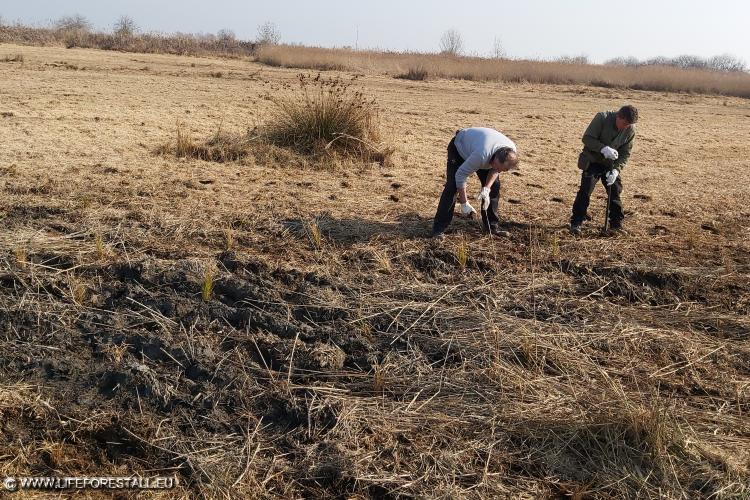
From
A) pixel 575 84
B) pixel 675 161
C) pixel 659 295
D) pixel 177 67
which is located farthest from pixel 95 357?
pixel 575 84

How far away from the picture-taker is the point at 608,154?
509 cm

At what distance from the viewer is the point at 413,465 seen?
279cm

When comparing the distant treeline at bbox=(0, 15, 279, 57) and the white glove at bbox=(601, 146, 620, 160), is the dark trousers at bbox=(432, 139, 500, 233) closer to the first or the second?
the white glove at bbox=(601, 146, 620, 160)

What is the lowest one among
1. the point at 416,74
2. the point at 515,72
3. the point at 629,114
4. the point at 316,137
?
the point at 316,137

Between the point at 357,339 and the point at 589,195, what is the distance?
2.83m

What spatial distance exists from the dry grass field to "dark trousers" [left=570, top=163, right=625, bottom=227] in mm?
222

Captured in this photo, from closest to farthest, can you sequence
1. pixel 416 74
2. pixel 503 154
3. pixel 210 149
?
pixel 503 154
pixel 210 149
pixel 416 74

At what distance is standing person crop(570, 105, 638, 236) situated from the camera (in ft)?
16.8

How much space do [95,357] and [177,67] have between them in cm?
1737

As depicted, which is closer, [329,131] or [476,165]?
[476,165]

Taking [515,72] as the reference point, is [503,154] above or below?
below

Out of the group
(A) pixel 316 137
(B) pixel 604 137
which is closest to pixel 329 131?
(A) pixel 316 137

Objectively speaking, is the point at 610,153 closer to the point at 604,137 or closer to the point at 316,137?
the point at 604,137

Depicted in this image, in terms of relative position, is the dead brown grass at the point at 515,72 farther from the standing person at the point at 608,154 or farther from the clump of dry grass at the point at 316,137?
the standing person at the point at 608,154
